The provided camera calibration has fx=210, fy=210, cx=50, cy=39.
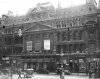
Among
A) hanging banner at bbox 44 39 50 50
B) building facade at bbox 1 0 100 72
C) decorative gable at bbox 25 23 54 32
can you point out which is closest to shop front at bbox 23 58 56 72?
building facade at bbox 1 0 100 72

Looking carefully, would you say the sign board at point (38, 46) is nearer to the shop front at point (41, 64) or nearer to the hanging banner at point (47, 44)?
the hanging banner at point (47, 44)

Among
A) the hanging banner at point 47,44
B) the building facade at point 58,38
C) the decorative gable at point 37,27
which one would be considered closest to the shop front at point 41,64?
the building facade at point 58,38

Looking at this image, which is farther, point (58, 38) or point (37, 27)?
point (37, 27)

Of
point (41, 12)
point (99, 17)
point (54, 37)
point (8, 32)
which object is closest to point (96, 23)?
point (99, 17)

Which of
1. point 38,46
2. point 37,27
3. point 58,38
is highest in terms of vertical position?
point 37,27

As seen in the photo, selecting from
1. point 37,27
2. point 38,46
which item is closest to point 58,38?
point 38,46

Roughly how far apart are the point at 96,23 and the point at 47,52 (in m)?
14.9

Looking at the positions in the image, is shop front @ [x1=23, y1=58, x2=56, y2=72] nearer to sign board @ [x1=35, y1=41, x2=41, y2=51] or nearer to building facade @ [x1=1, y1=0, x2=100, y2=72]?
building facade @ [x1=1, y1=0, x2=100, y2=72]

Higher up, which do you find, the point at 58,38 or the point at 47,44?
the point at 58,38

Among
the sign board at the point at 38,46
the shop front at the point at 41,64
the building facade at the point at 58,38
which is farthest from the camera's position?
the sign board at the point at 38,46

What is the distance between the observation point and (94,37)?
49.5 meters

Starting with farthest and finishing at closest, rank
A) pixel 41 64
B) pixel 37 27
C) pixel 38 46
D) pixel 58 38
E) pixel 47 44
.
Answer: pixel 37 27, pixel 38 46, pixel 41 64, pixel 47 44, pixel 58 38

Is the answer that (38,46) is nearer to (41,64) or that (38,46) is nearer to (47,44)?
(47,44)

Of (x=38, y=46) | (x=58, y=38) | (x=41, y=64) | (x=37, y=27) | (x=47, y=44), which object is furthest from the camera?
(x=37, y=27)
